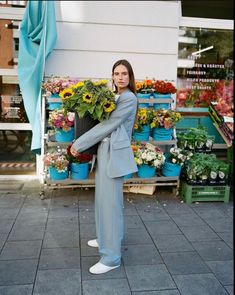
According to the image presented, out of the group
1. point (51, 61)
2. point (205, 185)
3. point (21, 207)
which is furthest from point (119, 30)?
point (21, 207)

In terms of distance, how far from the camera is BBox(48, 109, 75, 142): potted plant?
459cm

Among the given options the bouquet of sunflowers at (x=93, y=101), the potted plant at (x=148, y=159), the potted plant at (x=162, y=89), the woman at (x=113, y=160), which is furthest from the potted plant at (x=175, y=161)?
the bouquet of sunflowers at (x=93, y=101)

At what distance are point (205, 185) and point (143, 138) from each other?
1.10m

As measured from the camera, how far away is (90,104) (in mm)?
2893

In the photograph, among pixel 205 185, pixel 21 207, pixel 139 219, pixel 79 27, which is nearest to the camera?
pixel 139 219

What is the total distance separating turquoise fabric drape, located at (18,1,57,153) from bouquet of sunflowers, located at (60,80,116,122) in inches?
81.8

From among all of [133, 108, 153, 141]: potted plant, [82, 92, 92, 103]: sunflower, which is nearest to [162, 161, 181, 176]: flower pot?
[133, 108, 153, 141]: potted plant

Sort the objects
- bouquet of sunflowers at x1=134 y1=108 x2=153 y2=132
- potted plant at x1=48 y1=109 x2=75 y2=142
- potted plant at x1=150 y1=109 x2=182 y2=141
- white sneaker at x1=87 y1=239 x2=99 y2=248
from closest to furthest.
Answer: white sneaker at x1=87 y1=239 x2=99 y2=248
potted plant at x1=48 y1=109 x2=75 y2=142
bouquet of sunflowers at x1=134 y1=108 x2=153 y2=132
potted plant at x1=150 y1=109 x2=182 y2=141

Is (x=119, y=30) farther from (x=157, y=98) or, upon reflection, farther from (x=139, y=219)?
(x=139, y=219)

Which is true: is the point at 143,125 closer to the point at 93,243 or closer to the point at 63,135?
the point at 63,135

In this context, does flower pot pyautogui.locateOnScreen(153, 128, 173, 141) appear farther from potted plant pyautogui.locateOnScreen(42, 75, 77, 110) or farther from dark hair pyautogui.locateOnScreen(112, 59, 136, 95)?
dark hair pyautogui.locateOnScreen(112, 59, 136, 95)

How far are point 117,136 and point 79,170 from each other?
1928 mm

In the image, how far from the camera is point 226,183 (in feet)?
16.2

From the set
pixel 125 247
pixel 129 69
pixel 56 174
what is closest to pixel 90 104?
pixel 129 69
